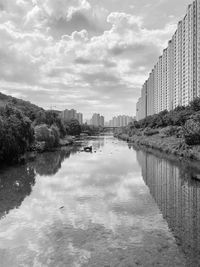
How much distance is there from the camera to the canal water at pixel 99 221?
14.0 meters

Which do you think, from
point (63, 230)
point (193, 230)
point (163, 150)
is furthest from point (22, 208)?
point (163, 150)

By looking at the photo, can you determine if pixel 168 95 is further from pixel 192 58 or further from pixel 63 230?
pixel 63 230

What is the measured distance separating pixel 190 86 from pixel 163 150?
37216 millimetres

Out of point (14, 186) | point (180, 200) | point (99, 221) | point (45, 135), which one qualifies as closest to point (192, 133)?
point (180, 200)

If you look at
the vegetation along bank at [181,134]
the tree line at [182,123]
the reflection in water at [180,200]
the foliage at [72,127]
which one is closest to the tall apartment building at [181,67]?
the tree line at [182,123]

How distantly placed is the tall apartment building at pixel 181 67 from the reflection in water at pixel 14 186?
219 feet

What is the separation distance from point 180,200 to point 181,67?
87342 millimetres

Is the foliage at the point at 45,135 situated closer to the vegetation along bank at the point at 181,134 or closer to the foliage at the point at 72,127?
the vegetation along bank at the point at 181,134

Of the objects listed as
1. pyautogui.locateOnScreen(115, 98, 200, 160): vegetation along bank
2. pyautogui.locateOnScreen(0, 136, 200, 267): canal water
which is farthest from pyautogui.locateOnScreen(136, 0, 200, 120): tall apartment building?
pyautogui.locateOnScreen(0, 136, 200, 267): canal water

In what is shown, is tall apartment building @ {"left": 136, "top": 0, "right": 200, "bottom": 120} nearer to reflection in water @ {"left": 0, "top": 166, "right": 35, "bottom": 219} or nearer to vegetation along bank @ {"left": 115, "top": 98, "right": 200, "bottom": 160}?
vegetation along bank @ {"left": 115, "top": 98, "right": 200, "bottom": 160}

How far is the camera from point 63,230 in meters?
17.4

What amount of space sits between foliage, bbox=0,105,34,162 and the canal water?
7.15m

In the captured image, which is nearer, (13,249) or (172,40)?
(13,249)

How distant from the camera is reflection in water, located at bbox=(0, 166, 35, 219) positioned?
23.4 m
